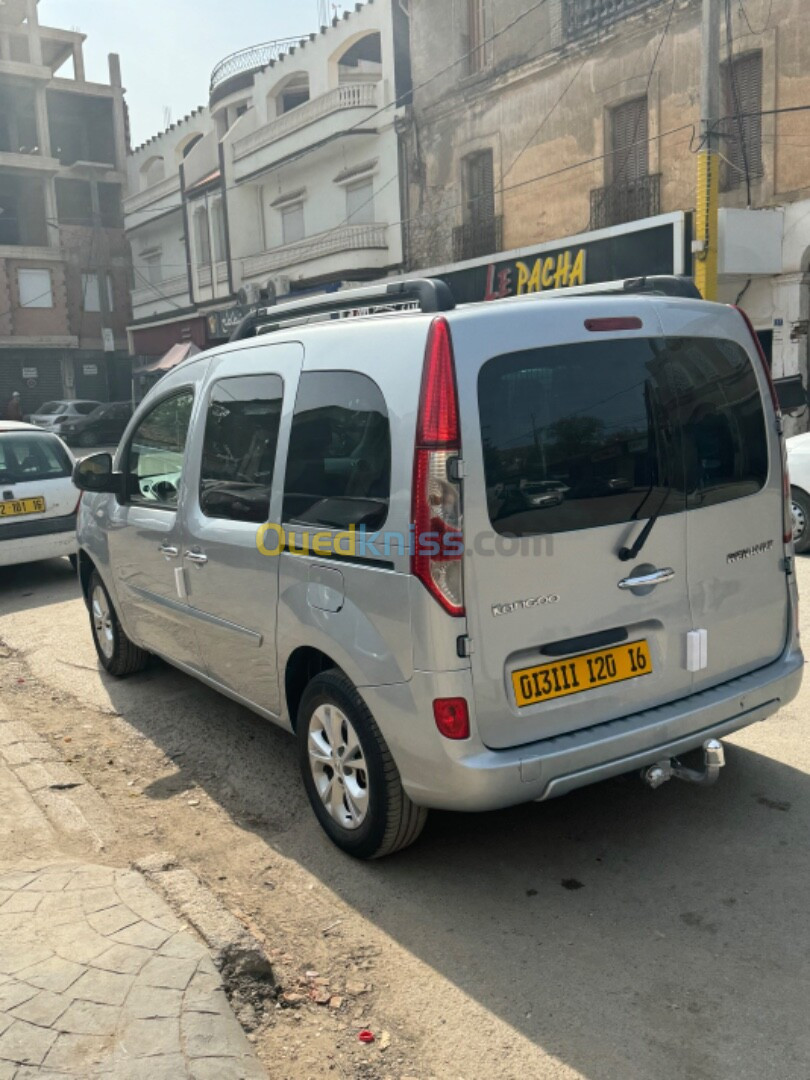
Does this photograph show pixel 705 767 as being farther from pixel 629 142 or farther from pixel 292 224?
pixel 292 224

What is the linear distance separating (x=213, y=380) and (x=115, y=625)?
7.11 ft

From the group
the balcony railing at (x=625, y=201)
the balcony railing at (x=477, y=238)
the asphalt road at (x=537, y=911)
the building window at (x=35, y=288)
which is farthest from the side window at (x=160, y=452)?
the building window at (x=35, y=288)

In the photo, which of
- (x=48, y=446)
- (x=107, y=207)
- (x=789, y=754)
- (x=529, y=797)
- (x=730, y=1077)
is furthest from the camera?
(x=107, y=207)

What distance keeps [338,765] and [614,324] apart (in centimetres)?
192

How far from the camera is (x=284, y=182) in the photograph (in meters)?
27.8

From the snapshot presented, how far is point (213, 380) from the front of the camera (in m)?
4.43

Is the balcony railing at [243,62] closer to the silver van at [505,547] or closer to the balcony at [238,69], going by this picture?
the balcony at [238,69]

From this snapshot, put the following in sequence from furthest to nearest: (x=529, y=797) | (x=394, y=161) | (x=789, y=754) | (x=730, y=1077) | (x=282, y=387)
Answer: (x=394, y=161) < (x=789, y=754) < (x=282, y=387) < (x=529, y=797) < (x=730, y=1077)

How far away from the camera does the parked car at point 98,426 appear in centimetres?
3269

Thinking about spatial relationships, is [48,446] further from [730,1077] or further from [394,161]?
[394,161]

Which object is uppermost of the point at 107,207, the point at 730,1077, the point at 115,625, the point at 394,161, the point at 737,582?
the point at 107,207

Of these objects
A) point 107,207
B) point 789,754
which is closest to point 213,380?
point 789,754

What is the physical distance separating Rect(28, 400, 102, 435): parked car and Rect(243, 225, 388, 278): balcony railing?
987cm

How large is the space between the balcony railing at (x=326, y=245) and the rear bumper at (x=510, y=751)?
2222cm
